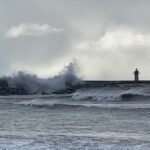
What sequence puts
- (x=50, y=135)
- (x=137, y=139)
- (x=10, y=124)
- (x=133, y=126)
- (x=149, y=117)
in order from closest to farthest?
(x=137, y=139), (x=50, y=135), (x=133, y=126), (x=10, y=124), (x=149, y=117)

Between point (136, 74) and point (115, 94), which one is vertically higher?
point (136, 74)

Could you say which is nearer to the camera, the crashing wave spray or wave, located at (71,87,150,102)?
wave, located at (71,87,150,102)

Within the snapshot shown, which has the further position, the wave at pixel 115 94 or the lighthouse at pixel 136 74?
the lighthouse at pixel 136 74

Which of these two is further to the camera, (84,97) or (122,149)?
(84,97)

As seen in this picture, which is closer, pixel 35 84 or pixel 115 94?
pixel 115 94

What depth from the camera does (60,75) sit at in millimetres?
65750

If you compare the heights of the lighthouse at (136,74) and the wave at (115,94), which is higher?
the lighthouse at (136,74)

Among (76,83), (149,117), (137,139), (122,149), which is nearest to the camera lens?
(122,149)

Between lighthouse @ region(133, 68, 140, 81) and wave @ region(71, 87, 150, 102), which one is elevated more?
lighthouse @ region(133, 68, 140, 81)

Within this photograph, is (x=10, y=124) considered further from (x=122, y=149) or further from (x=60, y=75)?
(x=60, y=75)

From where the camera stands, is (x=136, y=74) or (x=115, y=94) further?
(x=136, y=74)

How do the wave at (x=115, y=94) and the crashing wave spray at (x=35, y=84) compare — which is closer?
the wave at (x=115, y=94)

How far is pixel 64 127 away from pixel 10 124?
2.70 m

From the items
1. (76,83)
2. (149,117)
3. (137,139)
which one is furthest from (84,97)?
(137,139)
